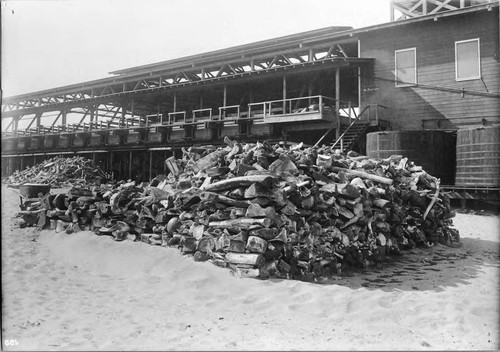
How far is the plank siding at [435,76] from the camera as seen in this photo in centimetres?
1708

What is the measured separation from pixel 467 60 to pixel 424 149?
6.21 meters

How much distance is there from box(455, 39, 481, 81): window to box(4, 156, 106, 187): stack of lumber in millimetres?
19447

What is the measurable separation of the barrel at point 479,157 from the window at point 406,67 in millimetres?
5734

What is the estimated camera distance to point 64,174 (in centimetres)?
2147

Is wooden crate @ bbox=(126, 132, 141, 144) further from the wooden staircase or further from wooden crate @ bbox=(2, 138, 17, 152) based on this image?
the wooden staircase

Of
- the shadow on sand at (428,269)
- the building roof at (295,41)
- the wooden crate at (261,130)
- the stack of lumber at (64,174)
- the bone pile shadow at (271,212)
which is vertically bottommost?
the shadow on sand at (428,269)

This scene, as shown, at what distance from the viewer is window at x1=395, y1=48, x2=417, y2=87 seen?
19000mm

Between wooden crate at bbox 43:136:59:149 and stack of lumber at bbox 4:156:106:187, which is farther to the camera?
wooden crate at bbox 43:136:59:149

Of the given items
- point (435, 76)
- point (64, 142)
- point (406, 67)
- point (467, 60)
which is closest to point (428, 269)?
point (435, 76)

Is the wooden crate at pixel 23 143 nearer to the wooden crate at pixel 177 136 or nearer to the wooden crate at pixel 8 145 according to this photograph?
the wooden crate at pixel 8 145

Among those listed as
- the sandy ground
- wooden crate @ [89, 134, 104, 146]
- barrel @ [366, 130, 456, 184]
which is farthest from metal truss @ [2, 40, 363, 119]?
the sandy ground

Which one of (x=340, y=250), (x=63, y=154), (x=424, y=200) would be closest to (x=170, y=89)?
(x=63, y=154)

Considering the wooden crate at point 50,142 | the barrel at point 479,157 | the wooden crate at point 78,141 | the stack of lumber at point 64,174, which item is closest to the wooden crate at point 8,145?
the stack of lumber at point 64,174

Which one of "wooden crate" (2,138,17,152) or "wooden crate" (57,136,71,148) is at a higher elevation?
"wooden crate" (57,136,71,148)
